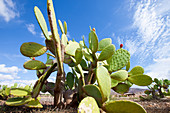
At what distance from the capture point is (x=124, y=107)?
1.36 meters

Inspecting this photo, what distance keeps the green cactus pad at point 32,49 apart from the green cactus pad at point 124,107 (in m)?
1.20

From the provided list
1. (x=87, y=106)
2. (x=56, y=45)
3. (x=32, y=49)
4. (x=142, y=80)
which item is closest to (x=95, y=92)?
(x=87, y=106)

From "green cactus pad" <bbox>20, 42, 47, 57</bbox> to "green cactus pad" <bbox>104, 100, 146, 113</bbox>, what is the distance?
1198 millimetres

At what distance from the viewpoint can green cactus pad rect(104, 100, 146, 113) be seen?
130cm

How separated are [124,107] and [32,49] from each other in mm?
1438

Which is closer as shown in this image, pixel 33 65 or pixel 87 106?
pixel 87 106

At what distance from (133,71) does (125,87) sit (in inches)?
15.5

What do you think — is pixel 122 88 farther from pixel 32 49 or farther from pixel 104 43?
pixel 32 49

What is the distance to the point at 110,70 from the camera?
2.28m

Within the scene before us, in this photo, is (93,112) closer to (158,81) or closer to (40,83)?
(40,83)

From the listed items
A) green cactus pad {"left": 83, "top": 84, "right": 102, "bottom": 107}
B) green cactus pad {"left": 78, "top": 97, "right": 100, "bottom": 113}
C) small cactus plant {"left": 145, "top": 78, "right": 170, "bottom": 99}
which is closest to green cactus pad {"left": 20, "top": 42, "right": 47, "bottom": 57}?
green cactus pad {"left": 83, "top": 84, "right": 102, "bottom": 107}

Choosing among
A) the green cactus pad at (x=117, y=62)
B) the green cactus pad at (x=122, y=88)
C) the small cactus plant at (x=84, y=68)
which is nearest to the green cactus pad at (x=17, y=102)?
the small cactus plant at (x=84, y=68)

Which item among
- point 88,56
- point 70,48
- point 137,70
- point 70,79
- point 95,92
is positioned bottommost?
point 95,92

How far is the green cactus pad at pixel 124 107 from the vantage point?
130cm
